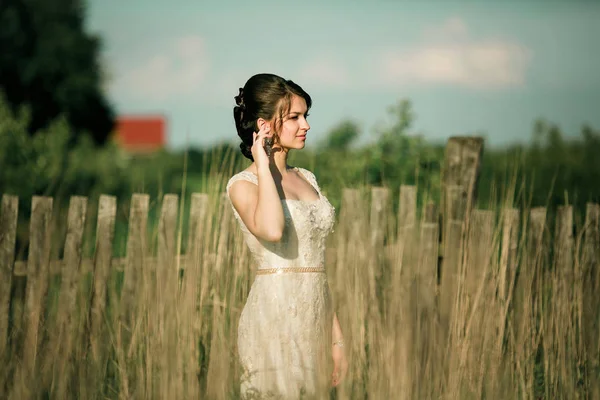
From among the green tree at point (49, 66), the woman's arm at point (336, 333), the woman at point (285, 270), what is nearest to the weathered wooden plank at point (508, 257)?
the woman's arm at point (336, 333)

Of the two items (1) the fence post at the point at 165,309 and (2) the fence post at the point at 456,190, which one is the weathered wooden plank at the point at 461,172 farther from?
(1) the fence post at the point at 165,309

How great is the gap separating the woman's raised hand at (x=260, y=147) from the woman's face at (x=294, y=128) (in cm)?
6

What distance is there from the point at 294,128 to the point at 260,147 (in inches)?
6.7

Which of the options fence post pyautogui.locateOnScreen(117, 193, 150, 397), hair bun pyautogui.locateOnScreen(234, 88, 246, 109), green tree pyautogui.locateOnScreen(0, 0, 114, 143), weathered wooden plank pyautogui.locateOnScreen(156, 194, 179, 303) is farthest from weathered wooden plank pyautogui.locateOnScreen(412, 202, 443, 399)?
green tree pyautogui.locateOnScreen(0, 0, 114, 143)

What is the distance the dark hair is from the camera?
2.61 m

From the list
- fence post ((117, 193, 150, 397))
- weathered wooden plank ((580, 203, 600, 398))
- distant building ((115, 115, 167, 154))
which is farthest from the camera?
distant building ((115, 115, 167, 154))

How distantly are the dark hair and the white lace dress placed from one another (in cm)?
21

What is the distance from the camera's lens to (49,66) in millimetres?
22906

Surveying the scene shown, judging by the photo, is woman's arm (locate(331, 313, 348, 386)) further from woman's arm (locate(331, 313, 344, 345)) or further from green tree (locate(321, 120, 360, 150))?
green tree (locate(321, 120, 360, 150))

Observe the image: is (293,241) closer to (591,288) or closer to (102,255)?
(102,255)

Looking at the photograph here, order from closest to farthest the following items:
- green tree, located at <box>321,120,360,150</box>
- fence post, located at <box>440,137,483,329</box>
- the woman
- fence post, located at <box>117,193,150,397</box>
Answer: the woman → fence post, located at <box>117,193,150,397</box> → fence post, located at <box>440,137,483,329</box> → green tree, located at <box>321,120,360,150</box>

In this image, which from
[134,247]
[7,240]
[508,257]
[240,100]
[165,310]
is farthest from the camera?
[7,240]

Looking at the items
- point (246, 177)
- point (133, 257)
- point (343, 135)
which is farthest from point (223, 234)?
point (343, 135)

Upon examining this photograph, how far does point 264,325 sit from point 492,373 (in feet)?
3.08
